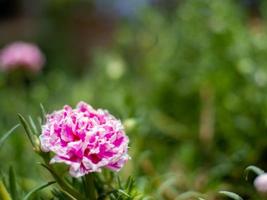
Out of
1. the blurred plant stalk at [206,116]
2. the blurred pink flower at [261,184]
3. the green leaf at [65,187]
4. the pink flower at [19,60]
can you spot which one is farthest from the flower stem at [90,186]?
the pink flower at [19,60]

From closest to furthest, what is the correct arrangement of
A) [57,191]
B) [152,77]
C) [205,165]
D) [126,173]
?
1. [57,191]
2. [126,173]
3. [205,165]
4. [152,77]

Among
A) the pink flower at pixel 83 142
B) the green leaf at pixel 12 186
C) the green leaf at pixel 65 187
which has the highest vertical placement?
the pink flower at pixel 83 142

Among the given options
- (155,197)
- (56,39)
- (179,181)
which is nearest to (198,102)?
(179,181)

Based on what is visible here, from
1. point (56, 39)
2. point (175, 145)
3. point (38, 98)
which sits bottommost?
point (56, 39)

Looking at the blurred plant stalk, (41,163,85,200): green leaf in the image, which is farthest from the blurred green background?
(41,163,85,200): green leaf

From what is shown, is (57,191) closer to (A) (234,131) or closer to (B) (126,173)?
(B) (126,173)

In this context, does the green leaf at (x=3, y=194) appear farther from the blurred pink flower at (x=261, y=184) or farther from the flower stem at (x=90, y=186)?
the blurred pink flower at (x=261, y=184)
